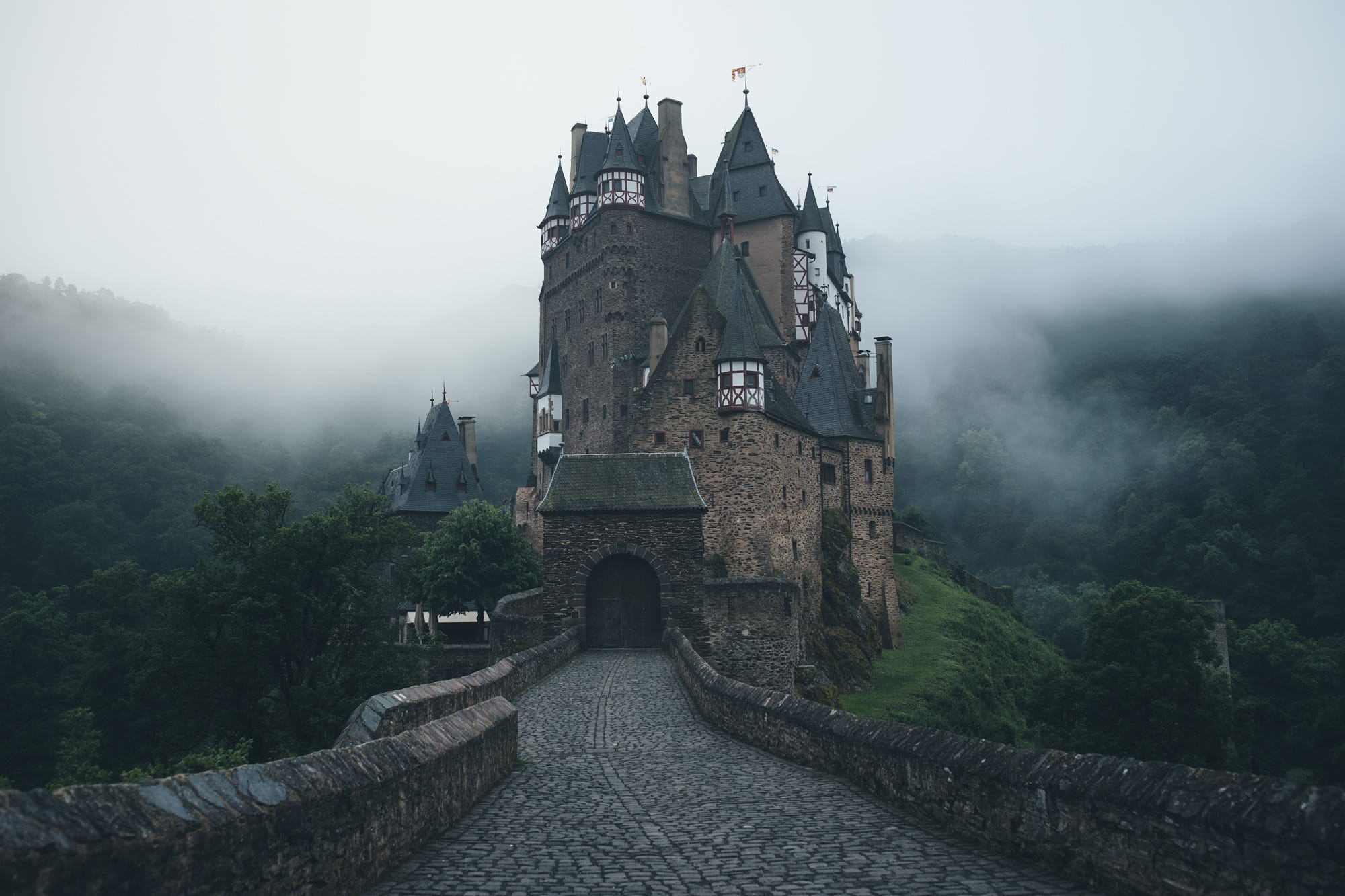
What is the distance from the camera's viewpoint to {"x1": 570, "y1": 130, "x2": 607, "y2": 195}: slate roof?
5772 cm

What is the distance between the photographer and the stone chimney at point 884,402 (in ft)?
159

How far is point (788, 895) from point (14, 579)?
273 ft

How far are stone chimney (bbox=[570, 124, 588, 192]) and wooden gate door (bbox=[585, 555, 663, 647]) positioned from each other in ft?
118

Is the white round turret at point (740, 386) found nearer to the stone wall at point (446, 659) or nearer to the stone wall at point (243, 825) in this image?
the stone wall at point (446, 659)

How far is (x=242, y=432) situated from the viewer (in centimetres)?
13800

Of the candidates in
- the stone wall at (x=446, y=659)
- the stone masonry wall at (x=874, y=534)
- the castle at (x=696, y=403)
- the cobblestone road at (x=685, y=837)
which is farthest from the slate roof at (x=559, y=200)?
the cobblestone road at (x=685, y=837)

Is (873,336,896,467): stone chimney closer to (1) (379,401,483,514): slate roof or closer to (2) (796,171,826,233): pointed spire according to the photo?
(2) (796,171,826,233): pointed spire

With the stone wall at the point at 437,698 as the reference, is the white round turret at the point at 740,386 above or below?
above

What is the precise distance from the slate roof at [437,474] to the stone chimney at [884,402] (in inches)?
1006

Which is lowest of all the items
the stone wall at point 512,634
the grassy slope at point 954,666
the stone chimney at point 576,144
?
the grassy slope at point 954,666

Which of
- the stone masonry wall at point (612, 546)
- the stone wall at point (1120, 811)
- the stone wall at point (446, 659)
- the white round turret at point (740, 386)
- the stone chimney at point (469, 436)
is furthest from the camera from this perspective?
the stone chimney at point (469, 436)

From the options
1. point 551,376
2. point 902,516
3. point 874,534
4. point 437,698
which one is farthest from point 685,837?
point 902,516

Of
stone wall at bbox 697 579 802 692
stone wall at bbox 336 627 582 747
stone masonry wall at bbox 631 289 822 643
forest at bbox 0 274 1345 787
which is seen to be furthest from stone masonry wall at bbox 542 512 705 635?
stone masonry wall at bbox 631 289 822 643

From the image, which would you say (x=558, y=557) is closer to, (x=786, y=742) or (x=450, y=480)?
(x=786, y=742)
